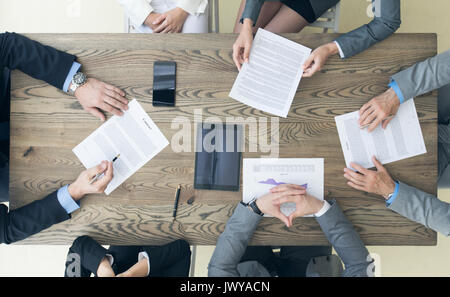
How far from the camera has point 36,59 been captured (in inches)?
46.1

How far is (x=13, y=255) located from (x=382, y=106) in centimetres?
221

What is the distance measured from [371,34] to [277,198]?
0.68m

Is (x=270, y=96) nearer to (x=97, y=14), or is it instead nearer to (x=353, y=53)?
(x=353, y=53)

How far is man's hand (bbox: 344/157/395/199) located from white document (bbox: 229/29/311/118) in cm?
33

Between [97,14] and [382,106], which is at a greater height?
[97,14]

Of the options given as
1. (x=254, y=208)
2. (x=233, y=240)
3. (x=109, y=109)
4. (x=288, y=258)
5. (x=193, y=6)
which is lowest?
(x=288, y=258)

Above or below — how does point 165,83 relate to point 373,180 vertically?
above

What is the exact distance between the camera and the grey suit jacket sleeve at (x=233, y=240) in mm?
1167

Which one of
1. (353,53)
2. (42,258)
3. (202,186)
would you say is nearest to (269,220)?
(202,186)

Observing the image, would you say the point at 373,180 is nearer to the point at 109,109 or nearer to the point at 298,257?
the point at 298,257

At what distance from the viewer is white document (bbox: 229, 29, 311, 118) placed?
1.21 metres

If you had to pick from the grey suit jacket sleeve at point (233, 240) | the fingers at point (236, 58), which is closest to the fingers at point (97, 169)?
the grey suit jacket sleeve at point (233, 240)

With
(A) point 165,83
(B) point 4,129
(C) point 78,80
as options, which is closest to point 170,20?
(A) point 165,83

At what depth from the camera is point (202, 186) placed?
47.7 inches
